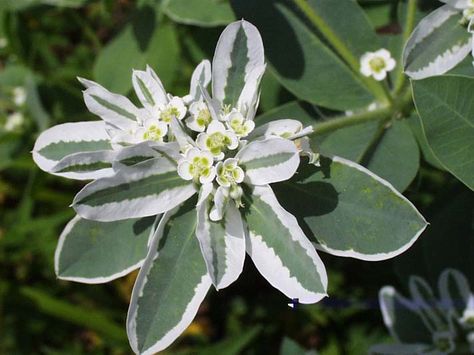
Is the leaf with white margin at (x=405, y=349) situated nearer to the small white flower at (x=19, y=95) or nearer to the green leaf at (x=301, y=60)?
the green leaf at (x=301, y=60)

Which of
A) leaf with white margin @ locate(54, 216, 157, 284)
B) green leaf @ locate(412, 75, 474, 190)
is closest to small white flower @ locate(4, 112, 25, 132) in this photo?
leaf with white margin @ locate(54, 216, 157, 284)

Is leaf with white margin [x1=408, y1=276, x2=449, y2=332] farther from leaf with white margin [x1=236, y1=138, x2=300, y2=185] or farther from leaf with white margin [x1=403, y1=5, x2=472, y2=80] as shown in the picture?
leaf with white margin [x1=236, y1=138, x2=300, y2=185]

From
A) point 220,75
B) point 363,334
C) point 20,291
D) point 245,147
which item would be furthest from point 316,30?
point 20,291

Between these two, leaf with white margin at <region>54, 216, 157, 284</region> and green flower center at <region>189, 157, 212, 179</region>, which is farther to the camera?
leaf with white margin at <region>54, 216, 157, 284</region>

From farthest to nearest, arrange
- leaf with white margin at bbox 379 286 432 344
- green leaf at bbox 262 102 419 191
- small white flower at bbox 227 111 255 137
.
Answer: leaf with white margin at bbox 379 286 432 344 → green leaf at bbox 262 102 419 191 → small white flower at bbox 227 111 255 137

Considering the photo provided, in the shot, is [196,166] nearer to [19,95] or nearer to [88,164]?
[88,164]

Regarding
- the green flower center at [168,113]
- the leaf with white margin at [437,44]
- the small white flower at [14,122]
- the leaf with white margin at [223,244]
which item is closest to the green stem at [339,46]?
the leaf with white margin at [437,44]

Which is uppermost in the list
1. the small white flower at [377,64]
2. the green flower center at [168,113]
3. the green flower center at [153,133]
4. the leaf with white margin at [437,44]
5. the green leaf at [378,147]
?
the green flower center at [168,113]
